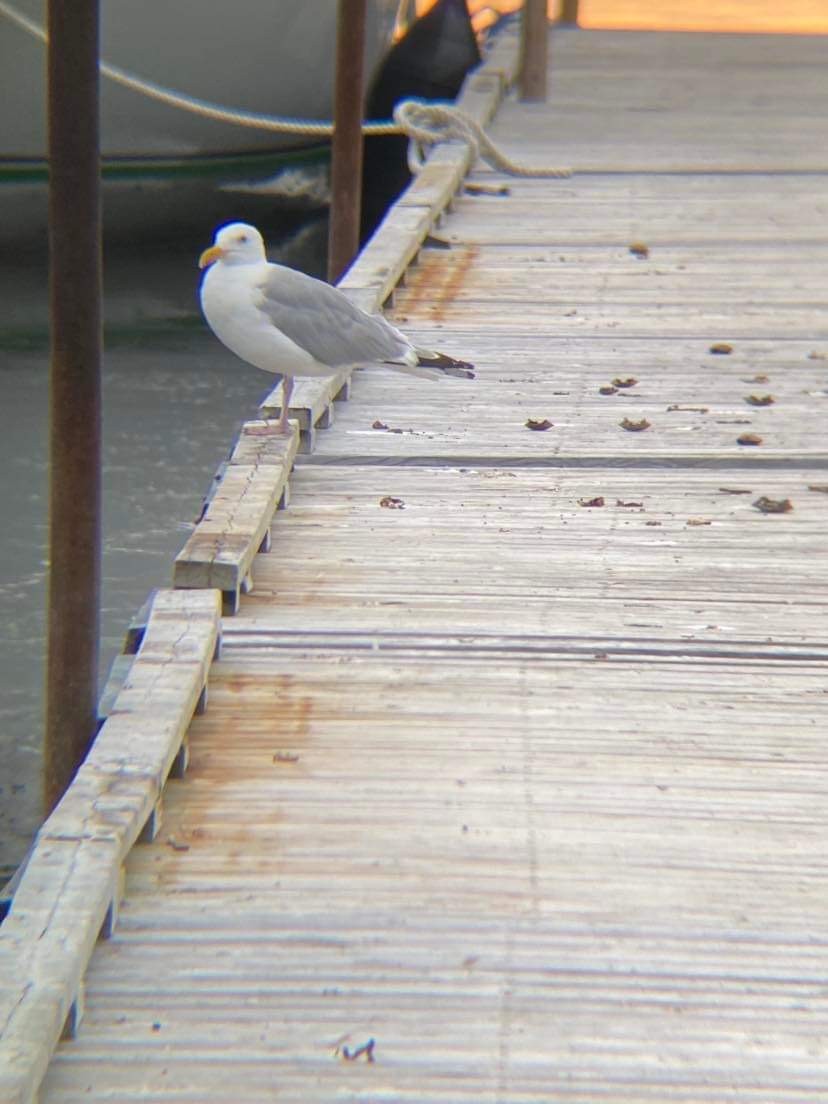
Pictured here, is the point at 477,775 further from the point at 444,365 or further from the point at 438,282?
the point at 438,282

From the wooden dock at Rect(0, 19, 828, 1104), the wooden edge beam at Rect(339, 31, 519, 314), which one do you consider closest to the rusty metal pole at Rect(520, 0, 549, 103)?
the wooden edge beam at Rect(339, 31, 519, 314)

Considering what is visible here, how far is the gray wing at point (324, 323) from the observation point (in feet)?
12.6

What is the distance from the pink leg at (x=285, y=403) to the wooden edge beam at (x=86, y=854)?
1095mm

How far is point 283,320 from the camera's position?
3.83 meters

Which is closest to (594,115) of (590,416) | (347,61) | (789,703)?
(347,61)

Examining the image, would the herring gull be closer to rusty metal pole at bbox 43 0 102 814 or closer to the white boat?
rusty metal pole at bbox 43 0 102 814

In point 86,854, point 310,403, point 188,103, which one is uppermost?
point 86,854

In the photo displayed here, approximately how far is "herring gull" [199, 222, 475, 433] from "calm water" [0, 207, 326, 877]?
49.4 inches

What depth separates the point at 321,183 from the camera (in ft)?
34.8

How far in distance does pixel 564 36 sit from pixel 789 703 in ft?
32.8

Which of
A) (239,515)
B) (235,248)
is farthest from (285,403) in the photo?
(239,515)

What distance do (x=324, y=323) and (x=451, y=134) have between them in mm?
3965

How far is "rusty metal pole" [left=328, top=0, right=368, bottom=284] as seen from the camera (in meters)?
6.47

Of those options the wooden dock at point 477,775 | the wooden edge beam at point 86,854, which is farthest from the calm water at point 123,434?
the wooden edge beam at point 86,854
